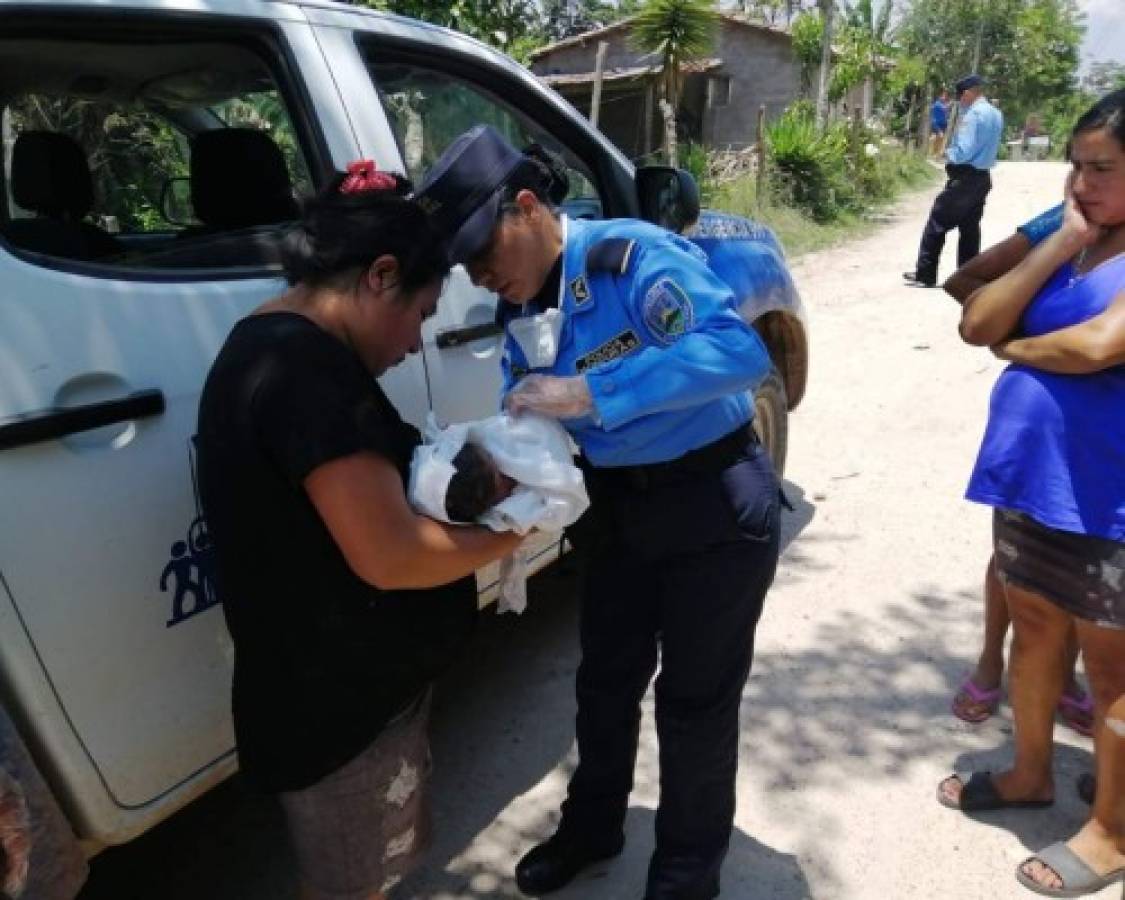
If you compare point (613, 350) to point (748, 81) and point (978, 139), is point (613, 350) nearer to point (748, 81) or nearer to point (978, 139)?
point (978, 139)

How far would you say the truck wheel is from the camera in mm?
3531

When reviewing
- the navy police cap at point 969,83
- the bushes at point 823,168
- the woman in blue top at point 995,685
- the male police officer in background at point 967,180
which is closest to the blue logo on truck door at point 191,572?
the woman in blue top at point 995,685

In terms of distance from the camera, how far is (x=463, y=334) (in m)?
2.31

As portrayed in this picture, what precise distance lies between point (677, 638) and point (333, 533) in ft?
2.61

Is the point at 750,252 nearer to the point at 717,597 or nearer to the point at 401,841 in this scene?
the point at 717,597

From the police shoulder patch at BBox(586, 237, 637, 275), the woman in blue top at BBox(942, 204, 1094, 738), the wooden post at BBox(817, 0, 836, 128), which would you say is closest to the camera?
the police shoulder patch at BBox(586, 237, 637, 275)

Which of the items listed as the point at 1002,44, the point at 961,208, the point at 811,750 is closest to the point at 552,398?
the point at 811,750

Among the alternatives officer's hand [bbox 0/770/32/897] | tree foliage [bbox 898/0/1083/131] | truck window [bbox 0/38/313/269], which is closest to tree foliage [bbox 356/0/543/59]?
truck window [bbox 0/38/313/269]

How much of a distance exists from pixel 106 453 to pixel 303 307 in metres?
0.48

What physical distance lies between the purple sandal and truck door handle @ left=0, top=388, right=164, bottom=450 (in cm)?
236

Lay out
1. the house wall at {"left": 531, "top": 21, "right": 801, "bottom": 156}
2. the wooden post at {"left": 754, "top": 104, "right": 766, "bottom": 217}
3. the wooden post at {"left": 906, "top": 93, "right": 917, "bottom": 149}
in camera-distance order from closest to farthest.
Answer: the wooden post at {"left": 754, "top": 104, "right": 766, "bottom": 217} → the house wall at {"left": 531, "top": 21, "right": 801, "bottom": 156} → the wooden post at {"left": 906, "top": 93, "right": 917, "bottom": 149}

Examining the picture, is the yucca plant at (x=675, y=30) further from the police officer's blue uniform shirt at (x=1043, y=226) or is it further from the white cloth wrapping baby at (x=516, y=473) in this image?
the white cloth wrapping baby at (x=516, y=473)

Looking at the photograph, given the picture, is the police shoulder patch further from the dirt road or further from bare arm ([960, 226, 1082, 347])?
the dirt road

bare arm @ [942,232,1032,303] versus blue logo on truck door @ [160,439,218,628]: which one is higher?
bare arm @ [942,232,1032,303]
